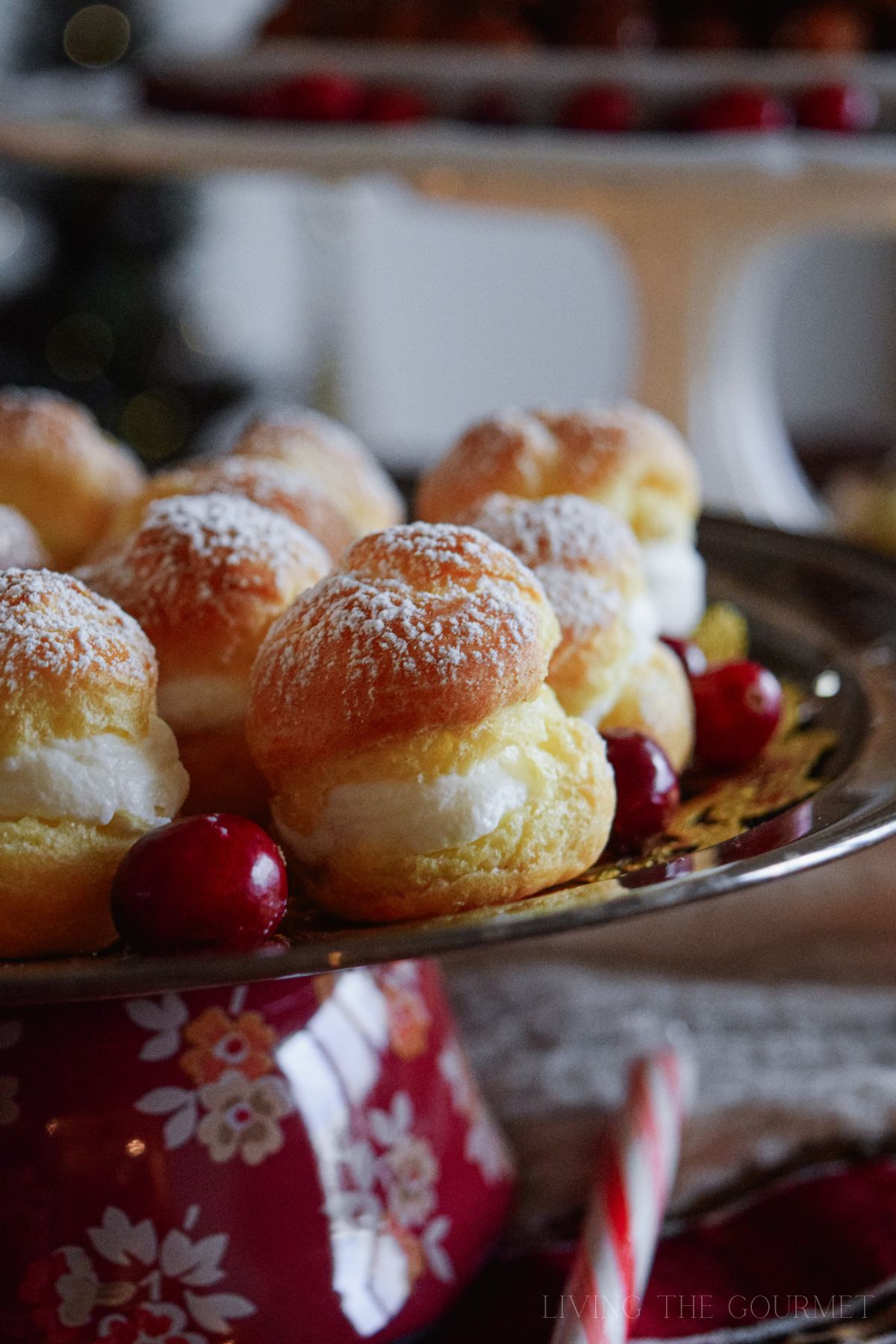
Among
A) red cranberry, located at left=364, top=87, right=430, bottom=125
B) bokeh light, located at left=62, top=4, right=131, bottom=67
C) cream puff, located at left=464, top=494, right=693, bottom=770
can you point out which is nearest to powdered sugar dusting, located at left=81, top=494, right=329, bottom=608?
cream puff, located at left=464, top=494, right=693, bottom=770

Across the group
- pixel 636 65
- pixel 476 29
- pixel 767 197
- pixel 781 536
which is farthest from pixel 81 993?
pixel 476 29

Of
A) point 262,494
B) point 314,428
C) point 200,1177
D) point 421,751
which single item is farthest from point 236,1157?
point 314,428

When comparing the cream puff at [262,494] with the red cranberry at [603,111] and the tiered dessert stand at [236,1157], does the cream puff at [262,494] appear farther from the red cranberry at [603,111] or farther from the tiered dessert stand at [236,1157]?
the red cranberry at [603,111]

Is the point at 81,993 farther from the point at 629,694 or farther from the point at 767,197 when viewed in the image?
the point at 767,197

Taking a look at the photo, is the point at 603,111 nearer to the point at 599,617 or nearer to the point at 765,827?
the point at 599,617

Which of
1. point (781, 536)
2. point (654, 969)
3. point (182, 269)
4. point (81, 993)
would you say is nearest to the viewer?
point (81, 993)

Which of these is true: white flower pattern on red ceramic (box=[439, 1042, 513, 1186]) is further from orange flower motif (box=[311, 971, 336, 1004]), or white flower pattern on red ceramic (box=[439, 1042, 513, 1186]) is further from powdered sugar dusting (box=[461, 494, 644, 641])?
powdered sugar dusting (box=[461, 494, 644, 641])
